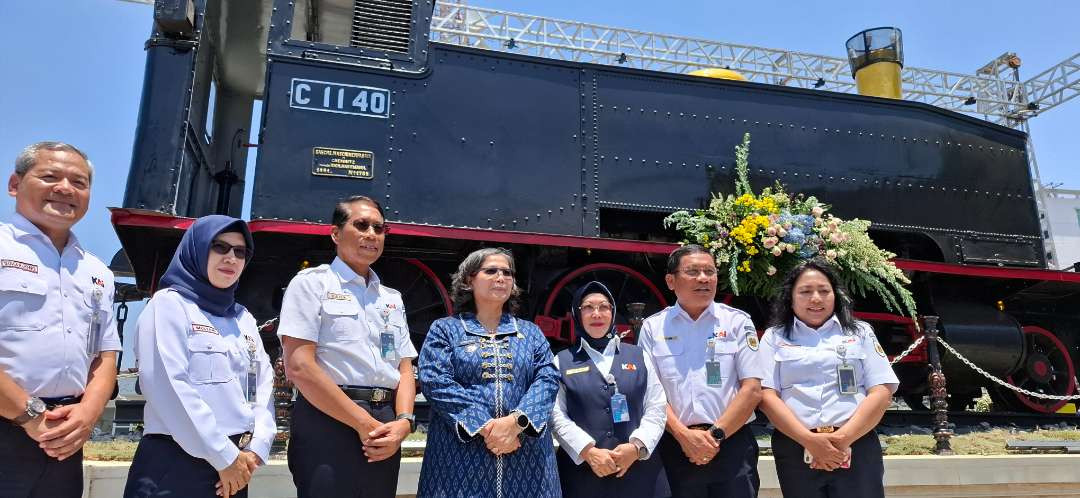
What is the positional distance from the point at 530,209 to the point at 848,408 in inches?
130

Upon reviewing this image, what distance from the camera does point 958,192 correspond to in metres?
7.88

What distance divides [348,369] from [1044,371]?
8090 mm

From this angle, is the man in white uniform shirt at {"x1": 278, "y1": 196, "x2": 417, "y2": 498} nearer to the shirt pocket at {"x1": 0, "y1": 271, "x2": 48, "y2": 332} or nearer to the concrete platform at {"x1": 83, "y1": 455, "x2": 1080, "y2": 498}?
the shirt pocket at {"x1": 0, "y1": 271, "x2": 48, "y2": 332}

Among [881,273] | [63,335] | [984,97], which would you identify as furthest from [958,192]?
[984,97]

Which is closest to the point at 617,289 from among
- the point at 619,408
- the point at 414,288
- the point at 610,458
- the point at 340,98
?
the point at 414,288

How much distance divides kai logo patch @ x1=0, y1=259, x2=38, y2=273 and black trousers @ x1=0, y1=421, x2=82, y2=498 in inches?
19.7

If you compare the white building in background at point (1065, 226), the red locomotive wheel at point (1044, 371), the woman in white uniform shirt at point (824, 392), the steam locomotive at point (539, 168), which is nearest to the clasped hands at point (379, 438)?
the woman in white uniform shirt at point (824, 392)

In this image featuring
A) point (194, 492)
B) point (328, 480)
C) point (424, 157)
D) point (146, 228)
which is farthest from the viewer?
point (424, 157)

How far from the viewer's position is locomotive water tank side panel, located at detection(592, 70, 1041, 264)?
6566mm

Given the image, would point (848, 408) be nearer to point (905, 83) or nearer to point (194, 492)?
point (194, 492)

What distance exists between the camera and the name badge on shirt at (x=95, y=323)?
2605 mm

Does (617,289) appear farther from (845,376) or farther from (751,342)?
(845,376)

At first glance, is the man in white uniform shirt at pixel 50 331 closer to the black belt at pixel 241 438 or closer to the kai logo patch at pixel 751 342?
the black belt at pixel 241 438

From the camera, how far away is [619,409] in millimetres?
→ 3115
